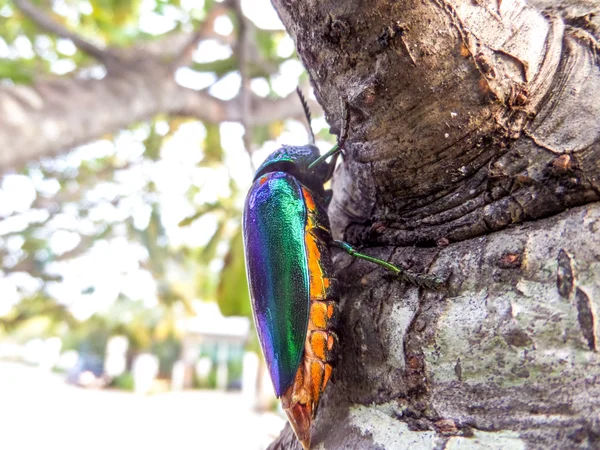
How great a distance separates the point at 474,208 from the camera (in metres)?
0.86

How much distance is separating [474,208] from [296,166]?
2.52 ft

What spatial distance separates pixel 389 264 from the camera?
95cm

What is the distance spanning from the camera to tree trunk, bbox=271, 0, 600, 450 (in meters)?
0.70

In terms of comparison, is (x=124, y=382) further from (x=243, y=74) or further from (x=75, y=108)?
(x=75, y=108)

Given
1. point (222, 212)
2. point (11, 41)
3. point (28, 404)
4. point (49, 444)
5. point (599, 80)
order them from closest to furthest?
point (599, 80), point (222, 212), point (11, 41), point (49, 444), point (28, 404)

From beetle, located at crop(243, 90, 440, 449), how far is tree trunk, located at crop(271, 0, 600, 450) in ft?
0.22

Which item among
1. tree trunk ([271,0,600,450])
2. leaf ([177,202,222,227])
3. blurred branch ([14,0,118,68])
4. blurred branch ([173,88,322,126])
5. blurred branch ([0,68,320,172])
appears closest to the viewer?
tree trunk ([271,0,600,450])

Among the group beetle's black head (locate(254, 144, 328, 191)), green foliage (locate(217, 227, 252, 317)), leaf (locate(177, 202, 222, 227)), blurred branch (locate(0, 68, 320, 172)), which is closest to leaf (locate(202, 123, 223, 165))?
blurred branch (locate(0, 68, 320, 172))

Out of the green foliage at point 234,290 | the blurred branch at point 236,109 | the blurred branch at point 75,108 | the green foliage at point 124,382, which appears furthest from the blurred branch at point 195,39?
the green foliage at point 124,382

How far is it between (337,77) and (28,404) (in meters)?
13.5

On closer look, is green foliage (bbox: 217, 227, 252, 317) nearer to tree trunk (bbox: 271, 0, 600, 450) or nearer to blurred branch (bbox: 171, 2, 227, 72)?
blurred branch (bbox: 171, 2, 227, 72)

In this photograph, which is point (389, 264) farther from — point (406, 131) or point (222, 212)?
point (222, 212)

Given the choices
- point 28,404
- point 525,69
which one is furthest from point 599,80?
point 28,404

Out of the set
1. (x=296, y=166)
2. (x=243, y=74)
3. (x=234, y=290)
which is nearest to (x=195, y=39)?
(x=243, y=74)
